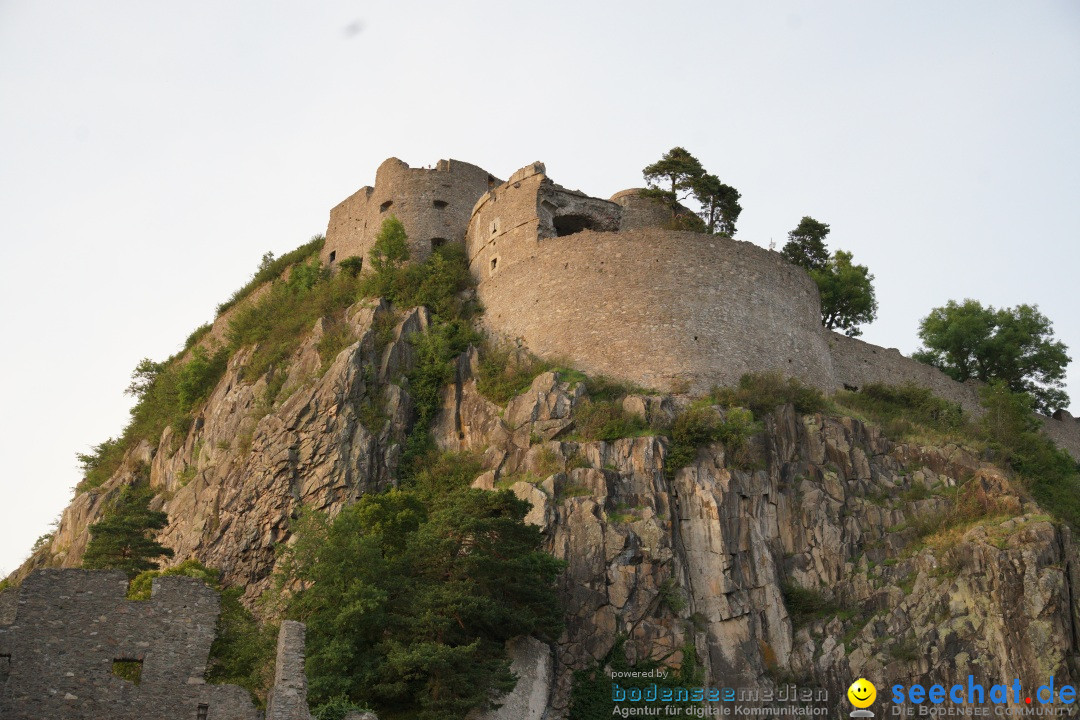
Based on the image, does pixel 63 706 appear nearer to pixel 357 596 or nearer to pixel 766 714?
pixel 357 596

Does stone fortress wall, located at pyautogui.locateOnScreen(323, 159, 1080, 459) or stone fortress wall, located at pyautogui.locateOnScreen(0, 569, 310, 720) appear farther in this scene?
stone fortress wall, located at pyautogui.locateOnScreen(323, 159, 1080, 459)

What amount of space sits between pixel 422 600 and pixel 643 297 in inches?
550

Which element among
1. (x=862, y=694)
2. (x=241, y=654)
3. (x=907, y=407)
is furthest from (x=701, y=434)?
(x=241, y=654)

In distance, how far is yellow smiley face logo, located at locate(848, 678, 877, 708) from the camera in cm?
2512

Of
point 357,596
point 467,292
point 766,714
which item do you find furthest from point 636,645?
point 467,292

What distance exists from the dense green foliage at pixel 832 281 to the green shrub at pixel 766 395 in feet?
38.1

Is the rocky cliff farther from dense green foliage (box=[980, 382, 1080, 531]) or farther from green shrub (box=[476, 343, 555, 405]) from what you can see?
dense green foliage (box=[980, 382, 1080, 531])

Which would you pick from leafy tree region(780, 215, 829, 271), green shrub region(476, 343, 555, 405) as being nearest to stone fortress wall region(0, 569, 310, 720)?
green shrub region(476, 343, 555, 405)

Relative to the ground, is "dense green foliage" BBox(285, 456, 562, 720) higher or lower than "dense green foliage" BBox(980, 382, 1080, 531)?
lower

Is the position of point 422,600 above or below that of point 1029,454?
below

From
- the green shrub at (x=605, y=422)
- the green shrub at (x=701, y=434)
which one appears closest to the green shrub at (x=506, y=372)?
the green shrub at (x=605, y=422)

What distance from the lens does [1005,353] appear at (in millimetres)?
46344

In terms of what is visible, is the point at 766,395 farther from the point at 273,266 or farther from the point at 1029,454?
the point at 273,266

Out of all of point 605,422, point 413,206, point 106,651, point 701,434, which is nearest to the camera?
point 106,651
